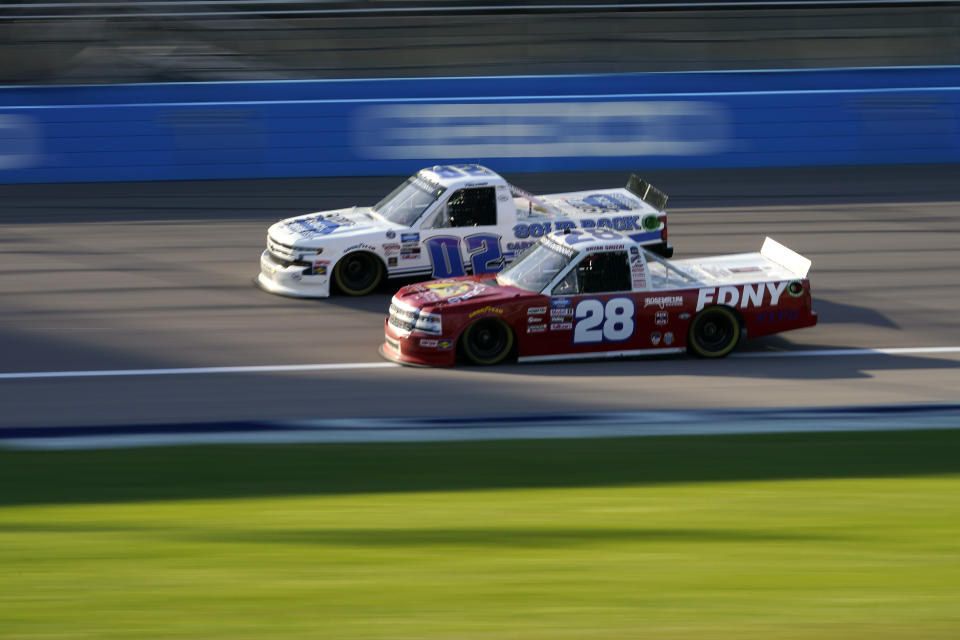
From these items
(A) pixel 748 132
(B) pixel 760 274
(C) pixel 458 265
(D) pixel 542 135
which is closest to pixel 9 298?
(C) pixel 458 265

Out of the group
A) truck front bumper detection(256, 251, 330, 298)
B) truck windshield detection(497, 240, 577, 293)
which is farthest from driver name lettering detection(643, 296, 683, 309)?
truck front bumper detection(256, 251, 330, 298)

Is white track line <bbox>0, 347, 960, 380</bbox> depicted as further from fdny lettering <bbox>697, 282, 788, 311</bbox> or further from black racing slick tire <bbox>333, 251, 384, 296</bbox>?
black racing slick tire <bbox>333, 251, 384, 296</bbox>

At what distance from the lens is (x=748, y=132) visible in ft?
67.4

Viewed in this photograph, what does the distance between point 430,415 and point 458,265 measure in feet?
13.8

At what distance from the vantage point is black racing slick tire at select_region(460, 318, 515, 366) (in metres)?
11.0

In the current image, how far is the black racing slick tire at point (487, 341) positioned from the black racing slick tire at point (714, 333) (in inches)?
65.3

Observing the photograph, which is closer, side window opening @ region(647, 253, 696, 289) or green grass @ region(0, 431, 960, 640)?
green grass @ region(0, 431, 960, 640)

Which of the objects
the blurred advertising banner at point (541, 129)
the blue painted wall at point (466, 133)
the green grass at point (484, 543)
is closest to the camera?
the green grass at point (484, 543)

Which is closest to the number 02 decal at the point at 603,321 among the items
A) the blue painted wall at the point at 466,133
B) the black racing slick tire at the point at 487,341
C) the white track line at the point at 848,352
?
the black racing slick tire at the point at 487,341

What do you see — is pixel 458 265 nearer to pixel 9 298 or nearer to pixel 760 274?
pixel 760 274

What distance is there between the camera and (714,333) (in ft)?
37.6

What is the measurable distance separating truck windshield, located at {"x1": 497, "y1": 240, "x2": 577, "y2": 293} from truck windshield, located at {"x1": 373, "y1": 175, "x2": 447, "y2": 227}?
7.24 feet

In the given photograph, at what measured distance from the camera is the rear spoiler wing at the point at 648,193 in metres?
14.6

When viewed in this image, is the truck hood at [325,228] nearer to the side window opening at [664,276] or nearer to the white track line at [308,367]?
the white track line at [308,367]
